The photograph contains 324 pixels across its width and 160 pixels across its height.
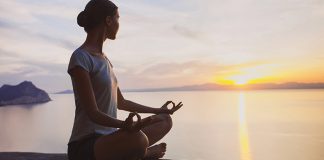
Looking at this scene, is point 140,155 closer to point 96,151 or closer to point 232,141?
point 96,151

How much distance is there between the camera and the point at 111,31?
3.32 meters

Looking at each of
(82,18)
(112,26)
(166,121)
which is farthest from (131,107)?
(82,18)

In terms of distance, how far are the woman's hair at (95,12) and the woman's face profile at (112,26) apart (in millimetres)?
47

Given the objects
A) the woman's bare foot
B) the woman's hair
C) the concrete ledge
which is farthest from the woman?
the concrete ledge

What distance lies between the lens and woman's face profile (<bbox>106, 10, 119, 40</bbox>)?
3.25 m

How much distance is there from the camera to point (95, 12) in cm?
317

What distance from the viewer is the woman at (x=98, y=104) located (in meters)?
2.84

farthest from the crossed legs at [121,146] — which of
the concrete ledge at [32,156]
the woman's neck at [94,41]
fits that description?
the concrete ledge at [32,156]

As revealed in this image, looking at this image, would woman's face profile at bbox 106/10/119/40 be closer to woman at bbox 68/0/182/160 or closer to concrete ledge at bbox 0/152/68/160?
woman at bbox 68/0/182/160

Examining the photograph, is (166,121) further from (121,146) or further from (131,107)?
(121,146)

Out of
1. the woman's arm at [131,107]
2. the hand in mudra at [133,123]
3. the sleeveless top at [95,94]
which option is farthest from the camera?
the woman's arm at [131,107]

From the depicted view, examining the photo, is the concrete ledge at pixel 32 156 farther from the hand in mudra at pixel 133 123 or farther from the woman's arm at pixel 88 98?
the hand in mudra at pixel 133 123

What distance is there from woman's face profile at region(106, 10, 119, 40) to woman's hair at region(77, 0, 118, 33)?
0.16 feet

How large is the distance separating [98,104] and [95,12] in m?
0.82
